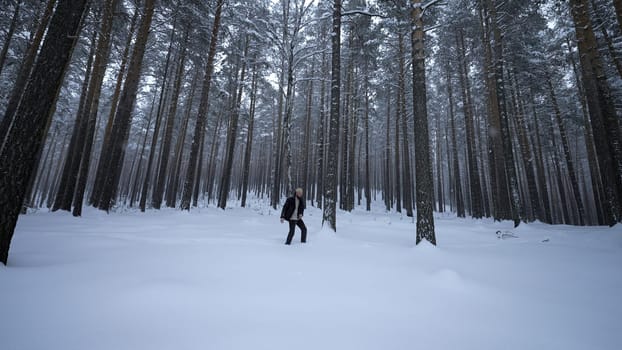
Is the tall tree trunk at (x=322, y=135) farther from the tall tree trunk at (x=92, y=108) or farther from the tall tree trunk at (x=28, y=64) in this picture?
the tall tree trunk at (x=28, y=64)

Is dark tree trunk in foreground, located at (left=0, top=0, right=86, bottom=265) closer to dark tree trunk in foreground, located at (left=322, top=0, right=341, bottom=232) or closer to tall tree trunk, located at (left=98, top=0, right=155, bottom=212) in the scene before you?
dark tree trunk in foreground, located at (left=322, top=0, right=341, bottom=232)

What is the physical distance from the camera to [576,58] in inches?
679

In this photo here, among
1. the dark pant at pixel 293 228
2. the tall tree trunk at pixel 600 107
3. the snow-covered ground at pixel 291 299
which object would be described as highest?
the tall tree trunk at pixel 600 107

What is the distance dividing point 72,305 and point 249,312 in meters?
1.69

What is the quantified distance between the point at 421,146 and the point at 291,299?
4.96 meters

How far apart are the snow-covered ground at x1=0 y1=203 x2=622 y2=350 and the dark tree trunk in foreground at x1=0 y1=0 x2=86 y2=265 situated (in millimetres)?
764

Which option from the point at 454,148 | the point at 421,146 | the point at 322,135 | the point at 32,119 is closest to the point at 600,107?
the point at 421,146

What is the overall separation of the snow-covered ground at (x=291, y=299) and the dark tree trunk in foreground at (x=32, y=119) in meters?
0.76

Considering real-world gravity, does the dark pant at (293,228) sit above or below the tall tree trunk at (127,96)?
below

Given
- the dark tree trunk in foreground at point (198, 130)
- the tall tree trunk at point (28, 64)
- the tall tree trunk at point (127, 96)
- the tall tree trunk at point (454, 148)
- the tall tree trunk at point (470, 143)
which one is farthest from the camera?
the tall tree trunk at point (454, 148)

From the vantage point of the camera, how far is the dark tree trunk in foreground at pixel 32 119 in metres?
3.04

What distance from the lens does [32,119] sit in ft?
10.6

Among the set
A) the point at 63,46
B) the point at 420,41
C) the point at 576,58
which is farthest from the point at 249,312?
the point at 576,58

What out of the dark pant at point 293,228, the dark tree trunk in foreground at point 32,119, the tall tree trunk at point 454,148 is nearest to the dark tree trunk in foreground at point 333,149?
the dark pant at point 293,228
